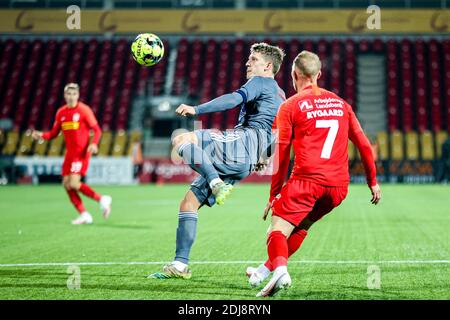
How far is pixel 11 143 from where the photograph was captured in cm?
2923

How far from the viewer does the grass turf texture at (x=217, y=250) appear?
5.81 meters

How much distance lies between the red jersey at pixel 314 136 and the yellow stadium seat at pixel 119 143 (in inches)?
922

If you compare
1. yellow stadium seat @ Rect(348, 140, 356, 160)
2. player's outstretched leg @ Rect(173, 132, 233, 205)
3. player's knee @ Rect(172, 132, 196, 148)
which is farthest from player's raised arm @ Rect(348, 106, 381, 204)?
yellow stadium seat @ Rect(348, 140, 356, 160)

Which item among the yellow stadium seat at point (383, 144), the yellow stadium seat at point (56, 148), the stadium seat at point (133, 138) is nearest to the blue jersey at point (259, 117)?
the yellow stadium seat at point (383, 144)

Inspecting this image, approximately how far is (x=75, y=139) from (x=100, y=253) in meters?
4.31

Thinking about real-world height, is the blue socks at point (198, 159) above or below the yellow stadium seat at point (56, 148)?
below

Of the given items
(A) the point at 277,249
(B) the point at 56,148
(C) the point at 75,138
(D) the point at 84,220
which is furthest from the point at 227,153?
(B) the point at 56,148

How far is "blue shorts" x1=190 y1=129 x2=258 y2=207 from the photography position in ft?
21.1

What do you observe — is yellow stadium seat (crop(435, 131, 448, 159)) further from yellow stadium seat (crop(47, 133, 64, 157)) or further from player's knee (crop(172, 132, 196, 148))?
player's knee (crop(172, 132, 196, 148))

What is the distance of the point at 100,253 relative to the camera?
8375mm

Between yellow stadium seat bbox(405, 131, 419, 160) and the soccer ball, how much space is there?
69.7 feet

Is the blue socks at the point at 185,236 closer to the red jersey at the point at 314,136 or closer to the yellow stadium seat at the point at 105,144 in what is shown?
the red jersey at the point at 314,136

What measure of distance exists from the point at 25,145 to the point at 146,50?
22.7 m

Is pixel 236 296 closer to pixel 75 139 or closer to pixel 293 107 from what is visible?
pixel 293 107
